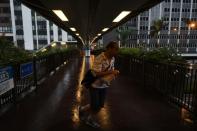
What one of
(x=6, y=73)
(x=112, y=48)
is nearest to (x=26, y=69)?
(x=6, y=73)

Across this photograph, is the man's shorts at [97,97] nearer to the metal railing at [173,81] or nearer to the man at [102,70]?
the man at [102,70]

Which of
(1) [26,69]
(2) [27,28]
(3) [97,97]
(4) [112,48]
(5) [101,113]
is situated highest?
(2) [27,28]

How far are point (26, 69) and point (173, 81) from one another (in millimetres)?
5280

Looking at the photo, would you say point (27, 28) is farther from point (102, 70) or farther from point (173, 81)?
point (102, 70)

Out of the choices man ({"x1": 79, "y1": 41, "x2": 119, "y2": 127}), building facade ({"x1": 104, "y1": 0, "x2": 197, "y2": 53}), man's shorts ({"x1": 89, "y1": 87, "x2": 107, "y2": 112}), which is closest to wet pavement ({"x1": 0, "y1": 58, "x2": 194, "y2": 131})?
man's shorts ({"x1": 89, "y1": 87, "x2": 107, "y2": 112})

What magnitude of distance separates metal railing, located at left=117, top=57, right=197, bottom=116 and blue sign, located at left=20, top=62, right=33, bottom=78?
16.1 feet

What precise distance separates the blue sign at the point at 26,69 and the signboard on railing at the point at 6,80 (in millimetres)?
734

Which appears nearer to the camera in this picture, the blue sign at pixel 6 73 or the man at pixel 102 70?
the man at pixel 102 70

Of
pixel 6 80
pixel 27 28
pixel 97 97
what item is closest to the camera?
pixel 97 97

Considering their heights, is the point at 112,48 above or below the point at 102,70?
above

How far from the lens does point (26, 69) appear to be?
280 inches

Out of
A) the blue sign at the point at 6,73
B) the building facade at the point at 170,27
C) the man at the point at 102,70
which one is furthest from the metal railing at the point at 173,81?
the building facade at the point at 170,27

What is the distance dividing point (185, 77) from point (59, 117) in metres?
3.74

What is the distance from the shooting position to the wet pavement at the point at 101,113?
4434 millimetres
